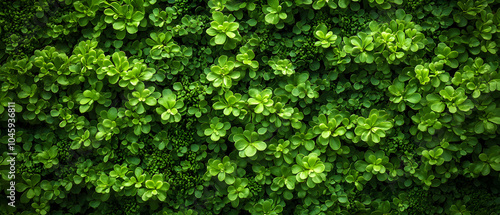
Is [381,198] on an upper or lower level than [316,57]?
lower

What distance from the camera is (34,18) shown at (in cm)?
255

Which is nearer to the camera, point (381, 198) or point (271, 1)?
point (271, 1)

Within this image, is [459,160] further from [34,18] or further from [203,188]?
[34,18]

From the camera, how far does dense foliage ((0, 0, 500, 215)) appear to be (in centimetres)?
245

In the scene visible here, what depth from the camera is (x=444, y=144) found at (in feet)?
8.07

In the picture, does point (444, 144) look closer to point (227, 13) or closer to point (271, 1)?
point (271, 1)

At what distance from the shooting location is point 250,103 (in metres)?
2.42

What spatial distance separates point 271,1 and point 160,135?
3.82 ft

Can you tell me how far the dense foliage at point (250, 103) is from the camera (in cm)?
245

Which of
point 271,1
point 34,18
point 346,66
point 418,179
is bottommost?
point 418,179

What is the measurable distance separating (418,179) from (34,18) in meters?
2.85

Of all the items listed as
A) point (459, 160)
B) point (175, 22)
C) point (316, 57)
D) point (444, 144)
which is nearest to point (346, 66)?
point (316, 57)

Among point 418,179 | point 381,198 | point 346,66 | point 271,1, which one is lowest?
point 381,198

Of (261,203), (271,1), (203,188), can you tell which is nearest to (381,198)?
(261,203)
